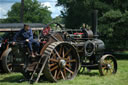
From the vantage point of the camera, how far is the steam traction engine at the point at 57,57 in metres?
8.38

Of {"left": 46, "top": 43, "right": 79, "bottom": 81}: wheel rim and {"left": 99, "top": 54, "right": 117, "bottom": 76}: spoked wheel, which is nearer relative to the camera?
{"left": 46, "top": 43, "right": 79, "bottom": 81}: wheel rim

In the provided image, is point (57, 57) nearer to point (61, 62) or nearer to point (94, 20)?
point (61, 62)

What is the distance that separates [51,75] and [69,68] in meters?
1.33

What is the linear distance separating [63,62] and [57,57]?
269 mm

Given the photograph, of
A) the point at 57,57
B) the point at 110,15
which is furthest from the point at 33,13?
the point at 57,57

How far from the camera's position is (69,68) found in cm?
949

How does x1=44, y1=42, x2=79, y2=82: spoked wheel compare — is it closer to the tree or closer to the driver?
the driver

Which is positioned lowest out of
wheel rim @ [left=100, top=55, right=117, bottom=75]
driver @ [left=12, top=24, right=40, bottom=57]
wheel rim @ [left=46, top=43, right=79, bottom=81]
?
wheel rim @ [left=100, top=55, right=117, bottom=75]

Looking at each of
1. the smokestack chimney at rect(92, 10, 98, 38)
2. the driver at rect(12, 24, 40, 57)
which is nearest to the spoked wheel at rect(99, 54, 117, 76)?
the smokestack chimney at rect(92, 10, 98, 38)

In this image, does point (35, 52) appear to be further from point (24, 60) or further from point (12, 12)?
point (12, 12)

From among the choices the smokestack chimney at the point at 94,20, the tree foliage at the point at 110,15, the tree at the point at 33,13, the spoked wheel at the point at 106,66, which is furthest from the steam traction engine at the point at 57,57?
the tree at the point at 33,13

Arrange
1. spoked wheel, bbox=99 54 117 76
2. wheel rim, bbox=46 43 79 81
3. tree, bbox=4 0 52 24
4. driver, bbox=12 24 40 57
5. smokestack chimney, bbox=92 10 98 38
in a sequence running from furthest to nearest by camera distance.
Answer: tree, bbox=4 0 52 24 → smokestack chimney, bbox=92 10 98 38 → spoked wheel, bbox=99 54 117 76 → wheel rim, bbox=46 43 79 81 → driver, bbox=12 24 40 57

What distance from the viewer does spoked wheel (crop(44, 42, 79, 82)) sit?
838cm

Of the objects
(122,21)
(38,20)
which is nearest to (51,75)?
(122,21)
